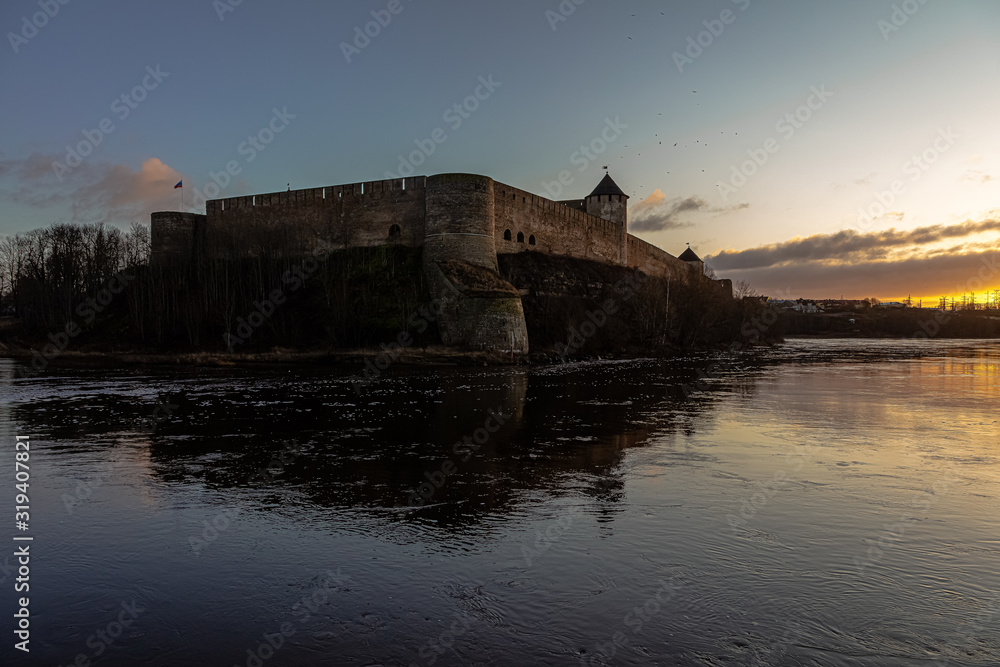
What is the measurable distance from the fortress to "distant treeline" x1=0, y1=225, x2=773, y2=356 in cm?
63

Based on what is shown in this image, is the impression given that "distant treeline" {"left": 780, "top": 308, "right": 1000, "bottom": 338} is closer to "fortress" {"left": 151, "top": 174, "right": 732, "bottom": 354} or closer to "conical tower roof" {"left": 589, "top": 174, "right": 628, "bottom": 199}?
"conical tower roof" {"left": 589, "top": 174, "right": 628, "bottom": 199}

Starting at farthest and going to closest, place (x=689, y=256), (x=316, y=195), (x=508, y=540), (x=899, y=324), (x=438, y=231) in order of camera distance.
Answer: (x=899, y=324)
(x=689, y=256)
(x=316, y=195)
(x=438, y=231)
(x=508, y=540)

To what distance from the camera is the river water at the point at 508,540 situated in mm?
3676

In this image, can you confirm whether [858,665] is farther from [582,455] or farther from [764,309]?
[764,309]

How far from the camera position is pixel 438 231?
30406 millimetres

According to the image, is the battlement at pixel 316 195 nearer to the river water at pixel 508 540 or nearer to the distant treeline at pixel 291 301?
the distant treeline at pixel 291 301

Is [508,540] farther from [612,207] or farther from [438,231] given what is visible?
[612,207]

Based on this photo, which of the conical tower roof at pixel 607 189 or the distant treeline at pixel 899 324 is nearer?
the conical tower roof at pixel 607 189

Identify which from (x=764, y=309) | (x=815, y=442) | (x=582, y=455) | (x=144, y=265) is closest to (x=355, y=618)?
(x=582, y=455)

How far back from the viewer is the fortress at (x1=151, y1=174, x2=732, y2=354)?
1088 inches

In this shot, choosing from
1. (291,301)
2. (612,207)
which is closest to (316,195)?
(291,301)

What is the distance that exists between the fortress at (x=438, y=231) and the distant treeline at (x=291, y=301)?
2.08 feet

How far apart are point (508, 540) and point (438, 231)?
85.4 ft

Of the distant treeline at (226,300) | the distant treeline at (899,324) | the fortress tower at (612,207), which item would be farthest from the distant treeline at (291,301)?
the distant treeline at (899,324)
